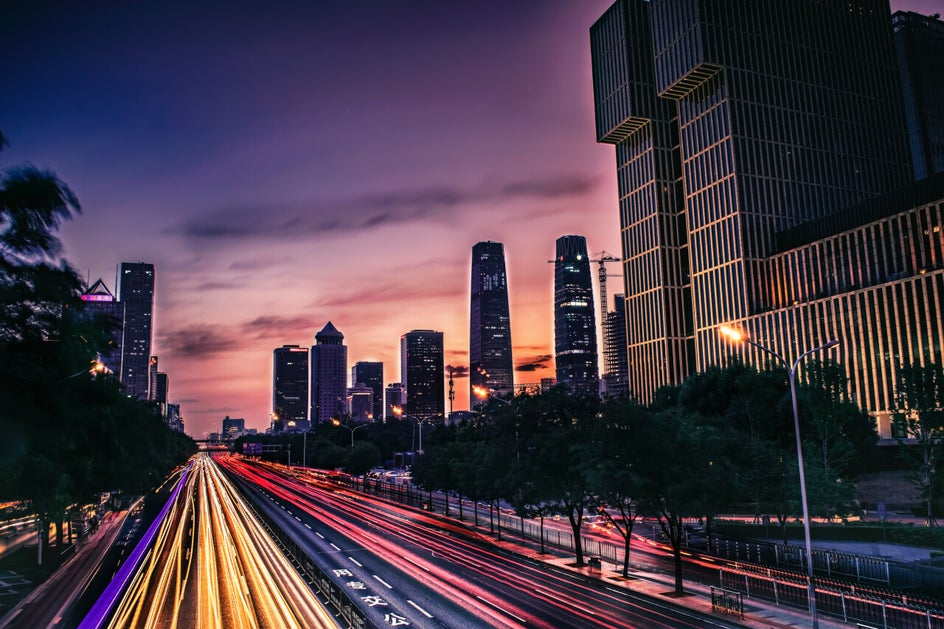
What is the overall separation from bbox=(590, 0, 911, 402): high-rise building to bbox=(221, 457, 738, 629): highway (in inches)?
3151

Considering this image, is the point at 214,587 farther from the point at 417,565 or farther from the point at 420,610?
the point at 420,610

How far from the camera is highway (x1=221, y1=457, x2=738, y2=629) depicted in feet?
89.8

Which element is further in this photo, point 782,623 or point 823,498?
point 823,498

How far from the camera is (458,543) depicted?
49.6m

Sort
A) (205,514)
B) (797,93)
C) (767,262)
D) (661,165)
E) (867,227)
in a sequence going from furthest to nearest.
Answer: (661,165) < (797,93) < (767,262) < (867,227) < (205,514)

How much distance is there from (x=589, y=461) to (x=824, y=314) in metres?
80.4

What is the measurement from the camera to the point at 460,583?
114 ft

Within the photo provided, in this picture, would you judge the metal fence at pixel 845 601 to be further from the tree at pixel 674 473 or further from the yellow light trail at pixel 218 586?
the yellow light trail at pixel 218 586

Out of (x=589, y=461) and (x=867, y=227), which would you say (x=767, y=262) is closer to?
(x=867, y=227)

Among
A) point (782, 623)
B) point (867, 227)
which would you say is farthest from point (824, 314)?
point (782, 623)

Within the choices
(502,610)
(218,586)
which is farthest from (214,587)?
(502,610)

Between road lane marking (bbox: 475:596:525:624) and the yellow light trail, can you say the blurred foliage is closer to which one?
the yellow light trail

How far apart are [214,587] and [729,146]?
114 m

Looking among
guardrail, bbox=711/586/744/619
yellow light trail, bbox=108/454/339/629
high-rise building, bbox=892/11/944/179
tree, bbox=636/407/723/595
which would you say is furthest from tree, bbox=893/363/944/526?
high-rise building, bbox=892/11/944/179
